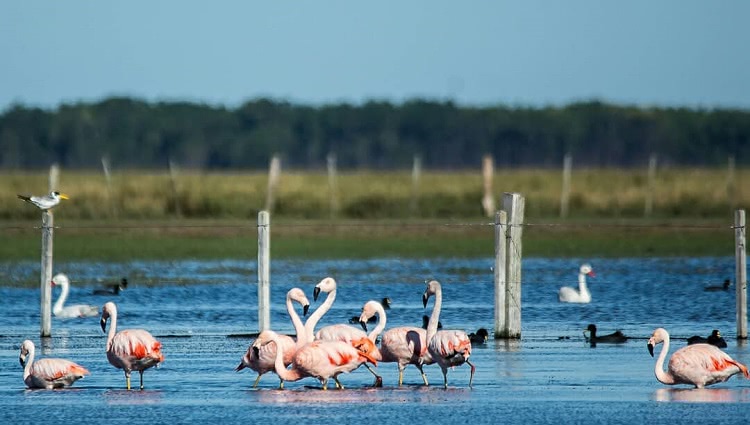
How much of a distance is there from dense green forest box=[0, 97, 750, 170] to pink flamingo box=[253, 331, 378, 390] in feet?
267

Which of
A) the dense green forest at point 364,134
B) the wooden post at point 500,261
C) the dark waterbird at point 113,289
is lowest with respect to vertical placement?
the dark waterbird at point 113,289

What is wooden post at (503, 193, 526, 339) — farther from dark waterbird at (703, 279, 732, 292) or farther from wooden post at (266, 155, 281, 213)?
wooden post at (266, 155, 281, 213)

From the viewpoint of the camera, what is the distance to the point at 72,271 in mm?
33969

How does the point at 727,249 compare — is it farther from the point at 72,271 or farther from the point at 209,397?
the point at 209,397

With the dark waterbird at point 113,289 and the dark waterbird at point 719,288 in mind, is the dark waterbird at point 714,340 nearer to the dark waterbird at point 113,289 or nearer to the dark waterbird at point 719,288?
the dark waterbird at point 719,288

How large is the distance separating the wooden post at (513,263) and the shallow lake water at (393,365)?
0.24 meters

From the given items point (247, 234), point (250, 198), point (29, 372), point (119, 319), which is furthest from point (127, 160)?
point (29, 372)

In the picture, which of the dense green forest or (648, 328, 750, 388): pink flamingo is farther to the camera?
the dense green forest

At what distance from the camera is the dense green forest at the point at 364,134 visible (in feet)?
332

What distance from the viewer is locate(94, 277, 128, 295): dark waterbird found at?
89.7ft

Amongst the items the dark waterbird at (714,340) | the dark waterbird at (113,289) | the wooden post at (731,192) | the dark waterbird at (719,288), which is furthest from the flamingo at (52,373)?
the wooden post at (731,192)

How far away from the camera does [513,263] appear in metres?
18.9

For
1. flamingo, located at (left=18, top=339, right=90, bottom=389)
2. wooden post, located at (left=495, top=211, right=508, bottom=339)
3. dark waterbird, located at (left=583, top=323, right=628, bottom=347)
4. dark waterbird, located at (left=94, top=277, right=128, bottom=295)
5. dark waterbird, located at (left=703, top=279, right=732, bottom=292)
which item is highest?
wooden post, located at (left=495, top=211, right=508, bottom=339)

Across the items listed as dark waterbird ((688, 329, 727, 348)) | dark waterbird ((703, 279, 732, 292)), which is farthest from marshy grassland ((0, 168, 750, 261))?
dark waterbird ((688, 329, 727, 348))
